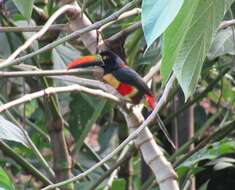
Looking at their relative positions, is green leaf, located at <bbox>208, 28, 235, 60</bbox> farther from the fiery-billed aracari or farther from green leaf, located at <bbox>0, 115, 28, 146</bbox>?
green leaf, located at <bbox>0, 115, 28, 146</bbox>

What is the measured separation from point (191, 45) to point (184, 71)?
0.07 ft

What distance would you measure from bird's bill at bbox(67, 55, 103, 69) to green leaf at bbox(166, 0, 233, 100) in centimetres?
85

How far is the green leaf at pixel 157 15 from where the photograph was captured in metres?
0.39

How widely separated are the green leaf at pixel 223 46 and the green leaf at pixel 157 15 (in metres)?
0.87

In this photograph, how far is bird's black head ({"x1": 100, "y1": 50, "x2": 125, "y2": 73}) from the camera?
1440 mm

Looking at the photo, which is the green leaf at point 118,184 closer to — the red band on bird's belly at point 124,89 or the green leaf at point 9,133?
the red band on bird's belly at point 124,89

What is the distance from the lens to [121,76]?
5.58 ft

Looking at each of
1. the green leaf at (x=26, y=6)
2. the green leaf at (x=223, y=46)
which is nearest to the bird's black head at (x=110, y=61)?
the green leaf at (x=223, y=46)

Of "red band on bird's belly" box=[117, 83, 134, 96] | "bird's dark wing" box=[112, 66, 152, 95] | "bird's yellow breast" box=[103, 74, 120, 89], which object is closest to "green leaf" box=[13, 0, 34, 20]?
"bird's dark wing" box=[112, 66, 152, 95]

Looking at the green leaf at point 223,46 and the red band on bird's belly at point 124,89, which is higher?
the green leaf at point 223,46

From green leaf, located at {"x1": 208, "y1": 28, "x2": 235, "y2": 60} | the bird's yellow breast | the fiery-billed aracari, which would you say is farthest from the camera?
the bird's yellow breast

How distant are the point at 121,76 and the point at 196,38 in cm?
122

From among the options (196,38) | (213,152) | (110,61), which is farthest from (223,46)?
(196,38)

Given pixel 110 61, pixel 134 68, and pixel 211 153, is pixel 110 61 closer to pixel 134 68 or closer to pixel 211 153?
pixel 134 68
